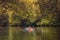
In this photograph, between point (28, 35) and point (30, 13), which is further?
point (30, 13)

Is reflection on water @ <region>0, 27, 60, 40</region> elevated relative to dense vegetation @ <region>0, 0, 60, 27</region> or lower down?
lower down

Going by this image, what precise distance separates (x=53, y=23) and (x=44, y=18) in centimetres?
397

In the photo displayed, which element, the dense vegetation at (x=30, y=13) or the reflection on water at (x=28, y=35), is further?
the dense vegetation at (x=30, y=13)

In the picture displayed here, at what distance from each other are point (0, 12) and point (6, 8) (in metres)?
1.87

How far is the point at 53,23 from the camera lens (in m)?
48.6

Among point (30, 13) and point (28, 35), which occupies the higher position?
point (30, 13)

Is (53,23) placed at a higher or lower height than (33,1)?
lower

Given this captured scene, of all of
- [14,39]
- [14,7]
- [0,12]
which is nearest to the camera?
[14,39]

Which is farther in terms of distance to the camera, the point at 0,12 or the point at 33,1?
the point at 33,1

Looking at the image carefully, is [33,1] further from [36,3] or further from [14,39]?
[14,39]

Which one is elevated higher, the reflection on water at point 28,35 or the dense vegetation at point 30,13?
the dense vegetation at point 30,13

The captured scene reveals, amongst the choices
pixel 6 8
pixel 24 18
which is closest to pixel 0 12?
pixel 6 8

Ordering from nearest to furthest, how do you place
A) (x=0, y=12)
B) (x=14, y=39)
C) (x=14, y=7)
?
(x=14, y=39)
(x=0, y=12)
(x=14, y=7)

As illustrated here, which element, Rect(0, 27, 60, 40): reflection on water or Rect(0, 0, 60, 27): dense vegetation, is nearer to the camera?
Rect(0, 27, 60, 40): reflection on water
